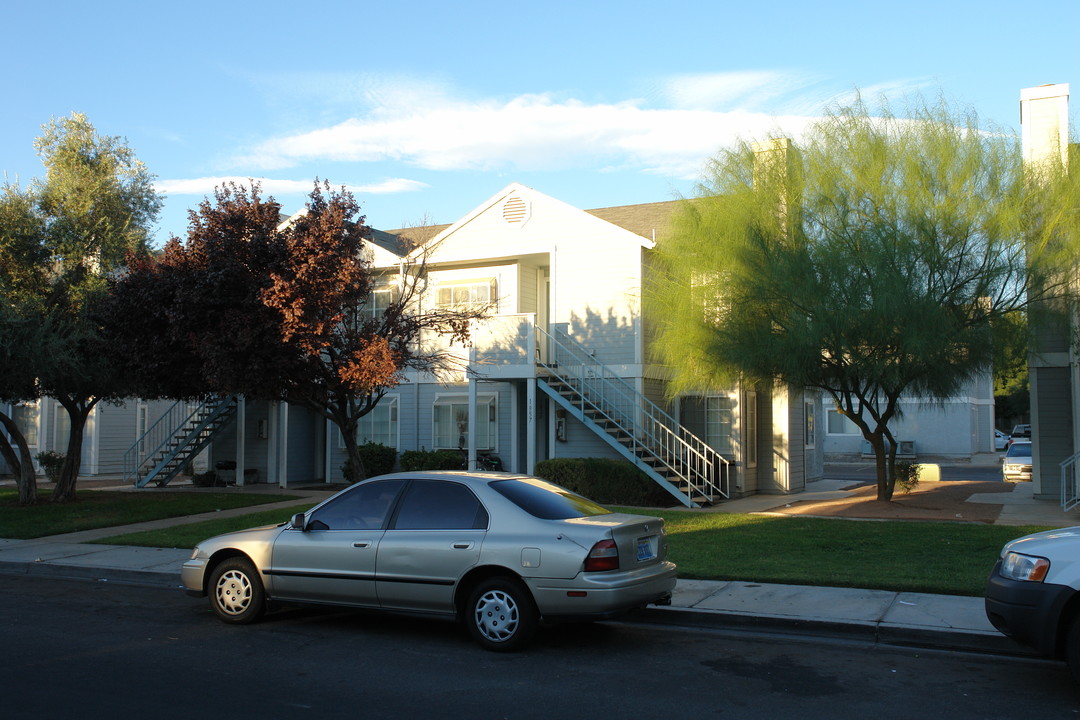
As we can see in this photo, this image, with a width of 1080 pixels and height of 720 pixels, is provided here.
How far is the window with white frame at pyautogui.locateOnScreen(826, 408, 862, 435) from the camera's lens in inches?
1642

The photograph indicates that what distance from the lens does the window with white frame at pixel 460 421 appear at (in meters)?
22.3

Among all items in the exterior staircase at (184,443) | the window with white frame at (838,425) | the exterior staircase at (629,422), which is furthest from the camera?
the window with white frame at (838,425)

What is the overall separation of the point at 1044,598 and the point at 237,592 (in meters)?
6.48

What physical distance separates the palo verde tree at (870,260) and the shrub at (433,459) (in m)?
6.84

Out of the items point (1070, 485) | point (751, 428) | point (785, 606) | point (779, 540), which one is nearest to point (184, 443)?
point (751, 428)

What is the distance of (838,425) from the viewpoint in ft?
139

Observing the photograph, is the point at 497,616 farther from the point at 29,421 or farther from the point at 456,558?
the point at 29,421

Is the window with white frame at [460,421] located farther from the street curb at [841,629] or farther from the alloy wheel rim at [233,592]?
the alloy wheel rim at [233,592]

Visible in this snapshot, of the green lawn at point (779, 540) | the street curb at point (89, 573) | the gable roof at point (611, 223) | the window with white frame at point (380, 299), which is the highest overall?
the gable roof at point (611, 223)

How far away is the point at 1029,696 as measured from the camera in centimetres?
613

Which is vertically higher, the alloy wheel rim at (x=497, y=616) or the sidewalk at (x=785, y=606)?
the alloy wheel rim at (x=497, y=616)

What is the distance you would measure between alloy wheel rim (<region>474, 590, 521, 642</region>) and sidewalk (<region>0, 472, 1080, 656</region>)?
5.98ft

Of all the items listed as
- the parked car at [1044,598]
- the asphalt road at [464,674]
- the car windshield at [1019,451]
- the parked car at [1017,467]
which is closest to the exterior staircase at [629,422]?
the parked car at [1017,467]

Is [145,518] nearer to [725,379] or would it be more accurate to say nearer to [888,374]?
[725,379]
